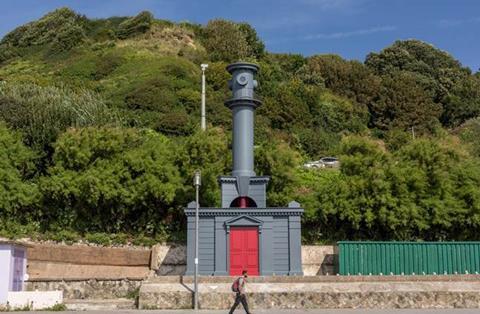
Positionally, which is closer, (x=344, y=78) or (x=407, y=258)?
(x=407, y=258)

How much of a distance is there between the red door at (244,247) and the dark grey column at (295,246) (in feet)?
5.10

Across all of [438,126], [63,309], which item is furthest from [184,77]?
[63,309]

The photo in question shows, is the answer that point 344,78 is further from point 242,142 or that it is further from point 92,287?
point 92,287

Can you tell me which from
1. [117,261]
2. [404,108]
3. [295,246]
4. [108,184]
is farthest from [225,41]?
[295,246]

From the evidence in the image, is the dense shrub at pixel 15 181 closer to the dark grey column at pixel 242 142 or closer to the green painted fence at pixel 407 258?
the dark grey column at pixel 242 142

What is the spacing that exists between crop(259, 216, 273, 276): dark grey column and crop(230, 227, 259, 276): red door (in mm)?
305

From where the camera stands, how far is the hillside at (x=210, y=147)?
96.1 ft

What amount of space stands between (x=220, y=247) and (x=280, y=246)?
2692 millimetres

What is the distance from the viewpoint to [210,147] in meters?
30.5

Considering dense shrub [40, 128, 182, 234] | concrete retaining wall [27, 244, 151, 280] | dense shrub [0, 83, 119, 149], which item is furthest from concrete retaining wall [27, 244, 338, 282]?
dense shrub [0, 83, 119, 149]

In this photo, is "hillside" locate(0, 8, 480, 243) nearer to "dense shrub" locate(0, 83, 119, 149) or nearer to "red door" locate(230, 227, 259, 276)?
"dense shrub" locate(0, 83, 119, 149)

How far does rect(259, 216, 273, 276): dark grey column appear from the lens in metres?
24.9

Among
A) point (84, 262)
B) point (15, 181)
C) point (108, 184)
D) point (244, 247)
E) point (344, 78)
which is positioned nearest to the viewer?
point (244, 247)

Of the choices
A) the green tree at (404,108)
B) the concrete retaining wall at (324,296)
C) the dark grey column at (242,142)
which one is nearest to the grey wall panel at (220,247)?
the dark grey column at (242,142)
